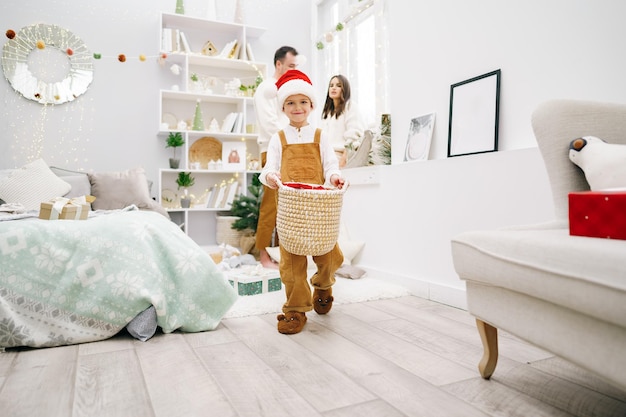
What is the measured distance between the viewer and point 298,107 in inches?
78.6

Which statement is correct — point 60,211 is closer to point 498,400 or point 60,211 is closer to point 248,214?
point 498,400

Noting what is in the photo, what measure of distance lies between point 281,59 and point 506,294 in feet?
8.19

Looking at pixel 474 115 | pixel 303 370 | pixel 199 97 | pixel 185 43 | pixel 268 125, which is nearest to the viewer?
pixel 303 370

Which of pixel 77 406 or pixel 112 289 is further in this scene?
pixel 112 289

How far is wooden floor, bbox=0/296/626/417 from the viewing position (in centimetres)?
108

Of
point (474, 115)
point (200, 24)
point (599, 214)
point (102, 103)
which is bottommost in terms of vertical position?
point (599, 214)

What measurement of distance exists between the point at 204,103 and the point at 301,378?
366 cm

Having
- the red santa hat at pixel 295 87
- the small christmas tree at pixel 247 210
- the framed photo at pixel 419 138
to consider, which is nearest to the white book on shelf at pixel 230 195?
the small christmas tree at pixel 247 210

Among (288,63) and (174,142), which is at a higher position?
(288,63)

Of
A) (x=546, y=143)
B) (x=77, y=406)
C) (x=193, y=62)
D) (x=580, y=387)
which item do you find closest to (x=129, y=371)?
(x=77, y=406)

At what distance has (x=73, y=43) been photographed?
3.94 metres

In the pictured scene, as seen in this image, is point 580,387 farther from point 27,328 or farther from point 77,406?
point 27,328

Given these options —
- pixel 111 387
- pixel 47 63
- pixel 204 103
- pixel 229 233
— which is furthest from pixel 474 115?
pixel 47 63

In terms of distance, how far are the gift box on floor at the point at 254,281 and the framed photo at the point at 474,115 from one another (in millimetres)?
1198
